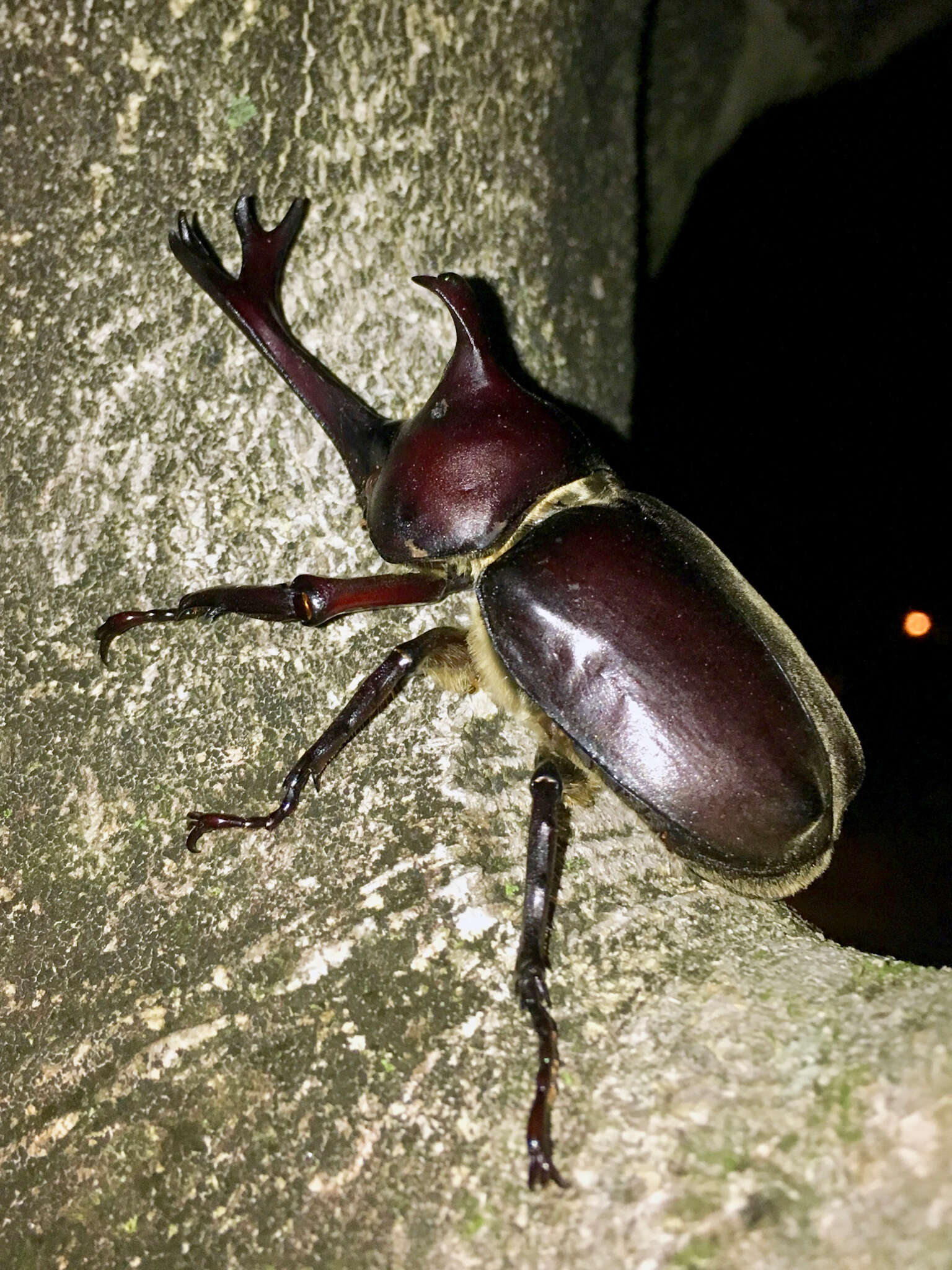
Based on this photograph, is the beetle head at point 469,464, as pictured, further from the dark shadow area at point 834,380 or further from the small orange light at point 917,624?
the small orange light at point 917,624

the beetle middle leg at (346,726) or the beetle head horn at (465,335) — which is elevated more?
the beetle head horn at (465,335)

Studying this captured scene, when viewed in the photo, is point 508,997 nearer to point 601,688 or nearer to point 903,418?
point 601,688

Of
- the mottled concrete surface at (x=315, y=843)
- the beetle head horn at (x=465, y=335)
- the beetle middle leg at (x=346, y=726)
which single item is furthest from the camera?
the beetle head horn at (x=465, y=335)

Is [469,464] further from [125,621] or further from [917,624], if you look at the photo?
[917,624]

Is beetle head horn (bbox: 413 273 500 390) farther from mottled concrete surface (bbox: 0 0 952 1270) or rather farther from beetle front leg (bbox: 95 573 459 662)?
beetle front leg (bbox: 95 573 459 662)

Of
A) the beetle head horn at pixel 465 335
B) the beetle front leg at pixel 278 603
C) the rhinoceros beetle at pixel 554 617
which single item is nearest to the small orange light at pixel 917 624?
the rhinoceros beetle at pixel 554 617

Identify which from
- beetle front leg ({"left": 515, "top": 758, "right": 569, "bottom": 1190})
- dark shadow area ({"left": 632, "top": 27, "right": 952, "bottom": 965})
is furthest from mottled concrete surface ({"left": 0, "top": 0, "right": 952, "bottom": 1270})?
dark shadow area ({"left": 632, "top": 27, "right": 952, "bottom": 965})

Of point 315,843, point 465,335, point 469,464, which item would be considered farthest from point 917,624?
point 315,843
